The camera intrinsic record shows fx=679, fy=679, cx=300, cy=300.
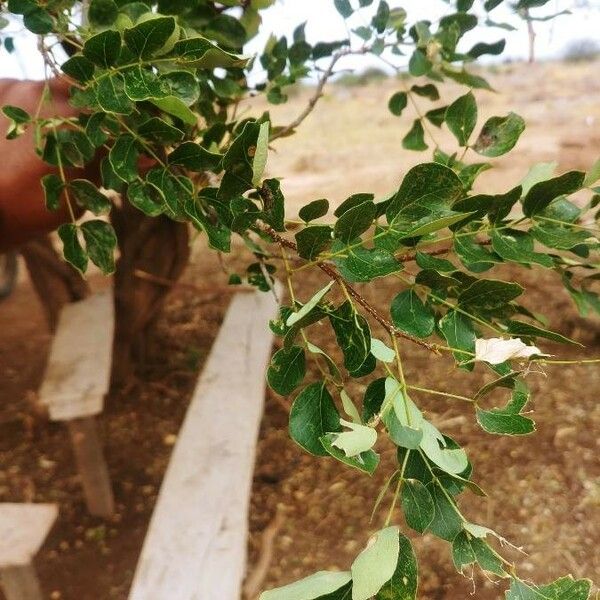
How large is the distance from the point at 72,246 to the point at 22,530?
0.58 m

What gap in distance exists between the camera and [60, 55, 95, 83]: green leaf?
640 millimetres

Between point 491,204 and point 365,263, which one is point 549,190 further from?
point 365,263

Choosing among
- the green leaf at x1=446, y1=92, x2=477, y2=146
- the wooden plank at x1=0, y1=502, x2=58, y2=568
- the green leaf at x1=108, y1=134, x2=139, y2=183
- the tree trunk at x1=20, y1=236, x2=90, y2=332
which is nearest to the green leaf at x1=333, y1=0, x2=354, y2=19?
the green leaf at x1=446, y1=92, x2=477, y2=146

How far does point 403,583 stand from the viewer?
52cm

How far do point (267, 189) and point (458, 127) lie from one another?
0.31 m

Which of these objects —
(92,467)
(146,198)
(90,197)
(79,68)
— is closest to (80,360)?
(92,467)

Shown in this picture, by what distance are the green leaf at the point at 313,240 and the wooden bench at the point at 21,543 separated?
2.58 ft

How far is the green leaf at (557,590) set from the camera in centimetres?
51

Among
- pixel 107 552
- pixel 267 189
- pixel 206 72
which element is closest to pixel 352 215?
pixel 267 189

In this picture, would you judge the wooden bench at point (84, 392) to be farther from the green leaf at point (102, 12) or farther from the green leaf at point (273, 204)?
the green leaf at point (273, 204)

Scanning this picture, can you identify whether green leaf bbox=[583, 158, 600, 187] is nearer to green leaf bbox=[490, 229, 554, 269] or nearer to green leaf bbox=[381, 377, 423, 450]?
green leaf bbox=[490, 229, 554, 269]

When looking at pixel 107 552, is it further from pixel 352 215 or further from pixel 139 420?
pixel 352 215

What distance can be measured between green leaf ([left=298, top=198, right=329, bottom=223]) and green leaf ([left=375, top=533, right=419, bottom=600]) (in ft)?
0.96

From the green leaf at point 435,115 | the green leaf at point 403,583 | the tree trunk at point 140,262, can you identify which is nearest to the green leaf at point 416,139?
the green leaf at point 435,115
